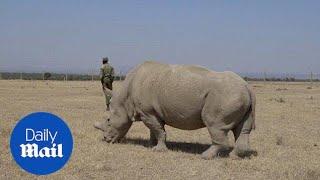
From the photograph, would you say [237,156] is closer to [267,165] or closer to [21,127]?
[267,165]

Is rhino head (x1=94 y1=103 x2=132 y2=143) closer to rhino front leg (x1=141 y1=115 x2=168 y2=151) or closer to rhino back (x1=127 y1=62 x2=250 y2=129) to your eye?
rhino back (x1=127 y1=62 x2=250 y2=129)

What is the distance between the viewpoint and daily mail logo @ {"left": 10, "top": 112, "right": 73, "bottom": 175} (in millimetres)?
5254

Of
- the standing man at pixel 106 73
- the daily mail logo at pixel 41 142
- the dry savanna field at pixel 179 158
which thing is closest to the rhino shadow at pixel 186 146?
the dry savanna field at pixel 179 158

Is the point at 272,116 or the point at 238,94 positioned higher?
the point at 238,94

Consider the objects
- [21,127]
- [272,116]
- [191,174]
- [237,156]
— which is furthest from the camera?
[272,116]

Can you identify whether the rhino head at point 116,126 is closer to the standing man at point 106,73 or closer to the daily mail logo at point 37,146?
the standing man at point 106,73

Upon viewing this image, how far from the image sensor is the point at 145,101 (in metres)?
12.8

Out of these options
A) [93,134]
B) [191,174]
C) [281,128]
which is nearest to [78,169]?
[191,174]

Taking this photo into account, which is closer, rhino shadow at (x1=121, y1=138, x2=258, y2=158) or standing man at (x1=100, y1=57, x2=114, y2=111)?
rhino shadow at (x1=121, y1=138, x2=258, y2=158)

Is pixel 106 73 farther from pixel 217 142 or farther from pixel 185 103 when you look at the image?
pixel 217 142

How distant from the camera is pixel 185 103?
39.5 feet

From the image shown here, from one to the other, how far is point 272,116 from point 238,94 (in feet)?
33.9

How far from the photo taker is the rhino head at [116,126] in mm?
13438

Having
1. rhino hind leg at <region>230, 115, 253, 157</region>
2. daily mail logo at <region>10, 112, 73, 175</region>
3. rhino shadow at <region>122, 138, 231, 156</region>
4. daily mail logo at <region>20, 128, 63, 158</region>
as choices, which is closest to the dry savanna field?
rhino shadow at <region>122, 138, 231, 156</region>
